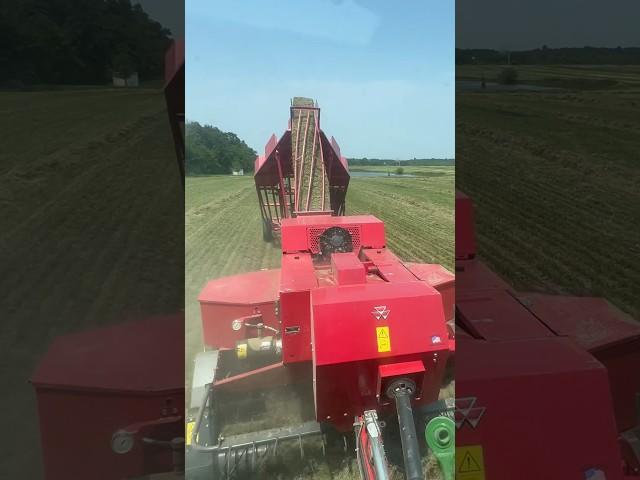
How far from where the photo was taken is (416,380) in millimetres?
1228

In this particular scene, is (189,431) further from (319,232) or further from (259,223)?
(259,223)

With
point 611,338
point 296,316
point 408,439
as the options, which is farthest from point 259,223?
point 408,439

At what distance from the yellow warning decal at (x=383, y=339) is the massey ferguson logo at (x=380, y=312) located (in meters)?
0.03

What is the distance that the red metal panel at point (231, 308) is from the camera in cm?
196

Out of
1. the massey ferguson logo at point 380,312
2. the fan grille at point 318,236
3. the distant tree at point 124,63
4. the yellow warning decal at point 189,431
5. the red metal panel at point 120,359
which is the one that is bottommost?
the yellow warning decal at point 189,431

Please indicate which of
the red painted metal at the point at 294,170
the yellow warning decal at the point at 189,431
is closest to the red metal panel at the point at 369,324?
the yellow warning decal at the point at 189,431

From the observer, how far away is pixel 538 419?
96cm

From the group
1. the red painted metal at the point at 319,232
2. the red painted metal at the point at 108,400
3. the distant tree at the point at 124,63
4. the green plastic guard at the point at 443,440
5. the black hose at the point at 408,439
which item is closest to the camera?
the distant tree at the point at 124,63

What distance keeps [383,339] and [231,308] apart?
3.41 ft

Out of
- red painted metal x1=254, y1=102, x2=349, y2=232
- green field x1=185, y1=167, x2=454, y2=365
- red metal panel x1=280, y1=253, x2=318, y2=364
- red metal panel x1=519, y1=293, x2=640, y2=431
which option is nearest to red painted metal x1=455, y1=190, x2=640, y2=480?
red metal panel x1=519, y1=293, x2=640, y2=431

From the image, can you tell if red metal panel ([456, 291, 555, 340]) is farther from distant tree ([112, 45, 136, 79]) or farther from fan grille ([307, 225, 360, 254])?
distant tree ([112, 45, 136, 79])

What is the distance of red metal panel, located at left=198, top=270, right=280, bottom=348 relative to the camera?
6.44 ft

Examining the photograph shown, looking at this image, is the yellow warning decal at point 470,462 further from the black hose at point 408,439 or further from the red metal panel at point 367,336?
the red metal panel at point 367,336

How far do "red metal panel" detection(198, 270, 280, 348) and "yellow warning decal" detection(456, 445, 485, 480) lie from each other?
1.13 m
